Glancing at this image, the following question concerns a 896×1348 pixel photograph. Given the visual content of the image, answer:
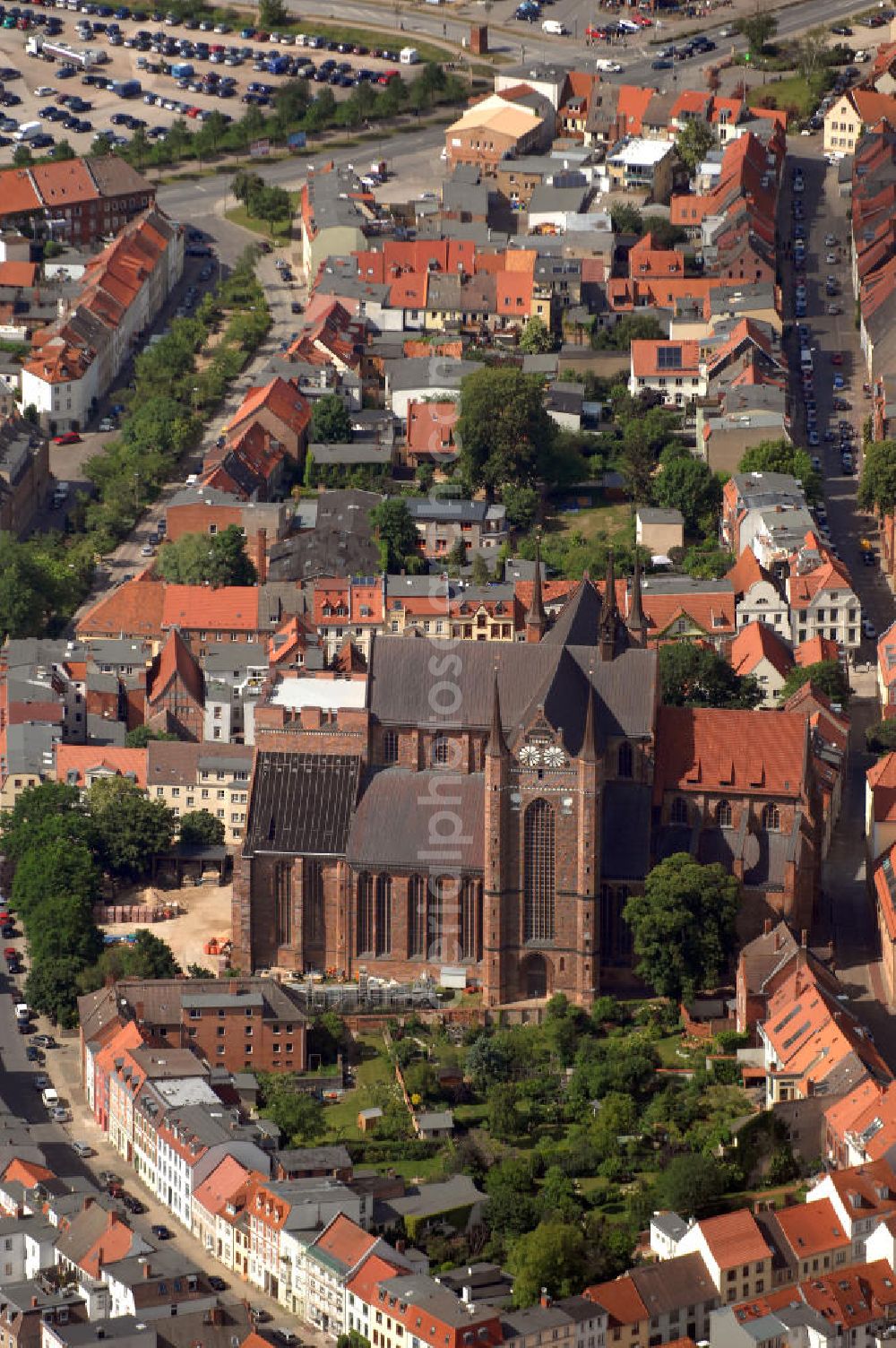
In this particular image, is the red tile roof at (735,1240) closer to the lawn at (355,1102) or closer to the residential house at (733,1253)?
the residential house at (733,1253)

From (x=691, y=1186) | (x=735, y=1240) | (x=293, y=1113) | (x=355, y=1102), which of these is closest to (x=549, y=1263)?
(x=735, y=1240)

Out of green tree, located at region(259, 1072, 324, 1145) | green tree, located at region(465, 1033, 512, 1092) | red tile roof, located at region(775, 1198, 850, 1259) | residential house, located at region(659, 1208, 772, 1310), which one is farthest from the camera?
green tree, located at region(465, 1033, 512, 1092)

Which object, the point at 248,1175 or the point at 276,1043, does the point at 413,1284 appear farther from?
the point at 276,1043

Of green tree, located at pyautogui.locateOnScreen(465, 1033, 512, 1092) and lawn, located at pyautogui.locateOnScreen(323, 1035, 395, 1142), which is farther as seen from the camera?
green tree, located at pyautogui.locateOnScreen(465, 1033, 512, 1092)

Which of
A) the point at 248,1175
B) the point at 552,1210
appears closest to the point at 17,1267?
the point at 248,1175

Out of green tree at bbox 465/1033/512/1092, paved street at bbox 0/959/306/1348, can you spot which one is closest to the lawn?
green tree at bbox 465/1033/512/1092

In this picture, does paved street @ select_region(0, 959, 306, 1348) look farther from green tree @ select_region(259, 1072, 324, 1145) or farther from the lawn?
the lawn

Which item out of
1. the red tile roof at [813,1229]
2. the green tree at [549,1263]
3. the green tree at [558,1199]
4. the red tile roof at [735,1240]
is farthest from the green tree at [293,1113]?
the red tile roof at [813,1229]
